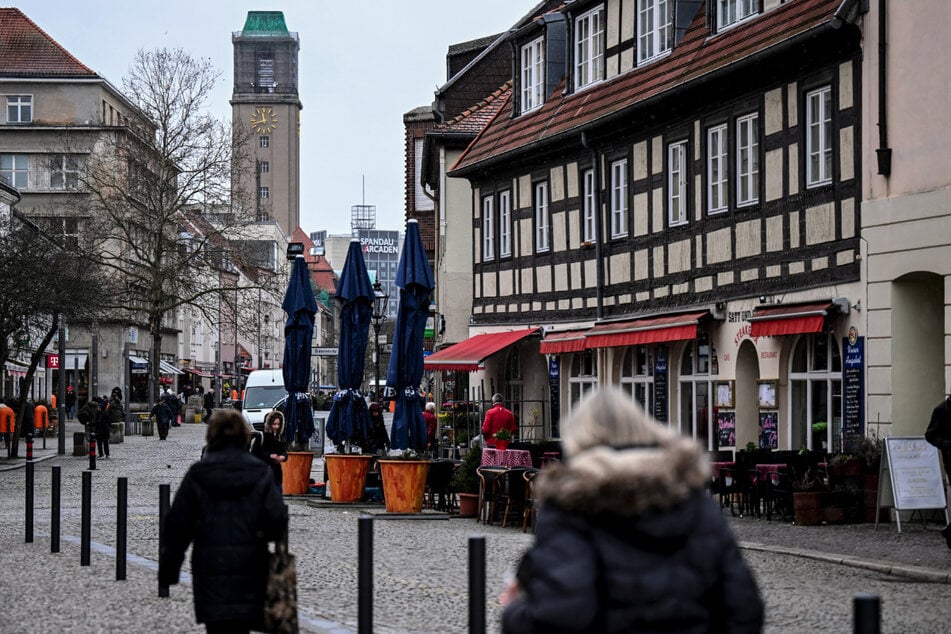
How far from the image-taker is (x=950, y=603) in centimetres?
1222

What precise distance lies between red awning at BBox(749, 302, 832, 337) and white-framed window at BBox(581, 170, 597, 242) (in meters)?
7.19

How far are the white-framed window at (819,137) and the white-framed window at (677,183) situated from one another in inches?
172

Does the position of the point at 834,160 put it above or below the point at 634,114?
below

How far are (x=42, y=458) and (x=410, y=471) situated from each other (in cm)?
2057

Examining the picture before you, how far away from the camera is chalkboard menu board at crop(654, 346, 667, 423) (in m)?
27.9

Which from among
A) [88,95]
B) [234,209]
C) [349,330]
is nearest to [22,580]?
[349,330]

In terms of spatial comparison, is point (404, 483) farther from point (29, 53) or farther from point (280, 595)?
point (29, 53)

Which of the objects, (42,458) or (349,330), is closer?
(349,330)

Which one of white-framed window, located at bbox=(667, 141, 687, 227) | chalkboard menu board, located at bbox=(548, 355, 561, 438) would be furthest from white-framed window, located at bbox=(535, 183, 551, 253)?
white-framed window, located at bbox=(667, 141, 687, 227)

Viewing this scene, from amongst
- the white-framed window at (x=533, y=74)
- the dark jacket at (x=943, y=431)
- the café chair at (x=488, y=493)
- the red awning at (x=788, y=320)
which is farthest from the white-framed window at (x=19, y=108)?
the dark jacket at (x=943, y=431)

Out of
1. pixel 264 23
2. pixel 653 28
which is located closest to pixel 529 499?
pixel 653 28

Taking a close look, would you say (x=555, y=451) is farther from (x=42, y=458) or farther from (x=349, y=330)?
(x=42, y=458)

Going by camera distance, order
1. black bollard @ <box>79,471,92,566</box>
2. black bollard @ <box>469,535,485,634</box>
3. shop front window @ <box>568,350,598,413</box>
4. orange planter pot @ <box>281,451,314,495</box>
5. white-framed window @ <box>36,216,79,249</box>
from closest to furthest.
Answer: black bollard @ <box>469,535,485,634</box>, black bollard @ <box>79,471,92,566</box>, orange planter pot @ <box>281,451,314,495</box>, shop front window @ <box>568,350,598,413</box>, white-framed window @ <box>36,216,79,249</box>

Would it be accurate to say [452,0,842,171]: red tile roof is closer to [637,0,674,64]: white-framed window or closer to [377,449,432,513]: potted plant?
[637,0,674,64]: white-framed window
